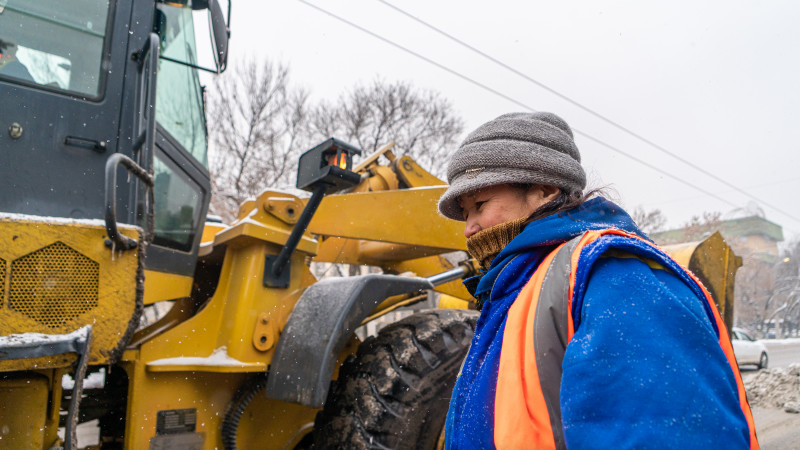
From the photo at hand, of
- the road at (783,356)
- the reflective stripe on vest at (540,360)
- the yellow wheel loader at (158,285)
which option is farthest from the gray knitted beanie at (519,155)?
the road at (783,356)

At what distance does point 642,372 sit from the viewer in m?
0.80

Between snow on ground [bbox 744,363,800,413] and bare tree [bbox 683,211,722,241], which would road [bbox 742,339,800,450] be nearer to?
snow on ground [bbox 744,363,800,413]

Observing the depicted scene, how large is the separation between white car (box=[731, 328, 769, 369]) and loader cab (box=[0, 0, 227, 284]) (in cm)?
1466

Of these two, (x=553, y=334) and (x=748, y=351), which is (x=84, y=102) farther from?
(x=748, y=351)

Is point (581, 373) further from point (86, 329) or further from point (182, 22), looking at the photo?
point (182, 22)

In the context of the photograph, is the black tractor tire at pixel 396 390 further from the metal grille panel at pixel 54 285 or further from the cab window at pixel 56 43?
the cab window at pixel 56 43

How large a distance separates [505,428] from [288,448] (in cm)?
257

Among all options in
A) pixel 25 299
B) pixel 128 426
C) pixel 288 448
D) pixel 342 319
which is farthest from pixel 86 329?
pixel 288 448

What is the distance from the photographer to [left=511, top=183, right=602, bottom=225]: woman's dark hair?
49.6 inches

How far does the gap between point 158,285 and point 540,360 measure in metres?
2.59

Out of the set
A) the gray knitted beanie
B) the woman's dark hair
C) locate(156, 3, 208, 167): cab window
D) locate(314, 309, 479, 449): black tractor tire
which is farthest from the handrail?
the woman's dark hair

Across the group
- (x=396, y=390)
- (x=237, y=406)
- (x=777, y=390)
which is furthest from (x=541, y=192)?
(x=777, y=390)

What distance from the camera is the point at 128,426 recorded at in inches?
104

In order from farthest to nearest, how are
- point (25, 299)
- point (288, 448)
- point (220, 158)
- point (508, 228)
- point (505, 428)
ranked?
point (220, 158)
point (288, 448)
point (25, 299)
point (508, 228)
point (505, 428)
